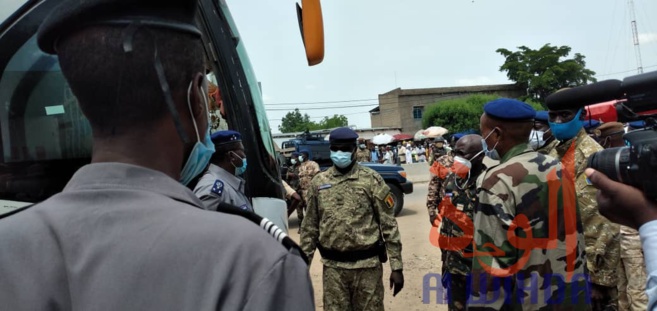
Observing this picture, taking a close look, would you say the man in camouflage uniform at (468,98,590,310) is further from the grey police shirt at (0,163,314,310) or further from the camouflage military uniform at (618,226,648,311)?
the grey police shirt at (0,163,314,310)

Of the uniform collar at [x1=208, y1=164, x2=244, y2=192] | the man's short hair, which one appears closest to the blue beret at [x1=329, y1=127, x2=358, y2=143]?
Answer: the uniform collar at [x1=208, y1=164, x2=244, y2=192]

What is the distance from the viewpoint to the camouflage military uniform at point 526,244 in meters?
2.59

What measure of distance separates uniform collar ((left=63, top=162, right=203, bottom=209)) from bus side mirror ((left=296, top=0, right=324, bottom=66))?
3.48ft

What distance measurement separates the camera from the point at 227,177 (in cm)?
318

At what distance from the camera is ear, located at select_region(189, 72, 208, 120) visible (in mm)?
1002

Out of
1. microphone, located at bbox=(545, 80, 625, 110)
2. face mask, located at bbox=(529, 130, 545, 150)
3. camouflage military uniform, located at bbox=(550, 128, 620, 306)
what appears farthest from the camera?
face mask, located at bbox=(529, 130, 545, 150)

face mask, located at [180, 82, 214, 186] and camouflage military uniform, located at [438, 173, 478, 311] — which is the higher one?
face mask, located at [180, 82, 214, 186]

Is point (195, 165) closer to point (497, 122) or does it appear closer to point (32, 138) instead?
point (32, 138)

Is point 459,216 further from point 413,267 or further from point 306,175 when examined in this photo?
point 306,175

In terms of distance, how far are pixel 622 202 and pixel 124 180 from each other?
1.29 m

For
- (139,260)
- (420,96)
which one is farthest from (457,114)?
(139,260)

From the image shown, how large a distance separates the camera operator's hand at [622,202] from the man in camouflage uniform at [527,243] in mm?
1201

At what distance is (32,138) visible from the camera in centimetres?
204

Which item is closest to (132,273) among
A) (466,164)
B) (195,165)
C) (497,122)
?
(195,165)
